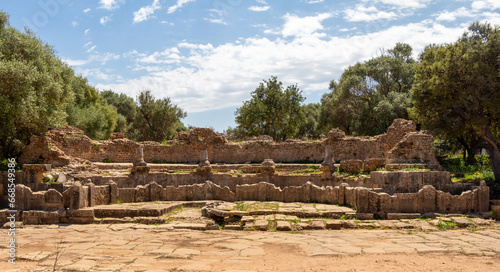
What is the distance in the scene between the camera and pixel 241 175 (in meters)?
16.1

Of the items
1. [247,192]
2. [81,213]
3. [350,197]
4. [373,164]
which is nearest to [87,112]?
[81,213]

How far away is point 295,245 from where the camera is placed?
7652 mm

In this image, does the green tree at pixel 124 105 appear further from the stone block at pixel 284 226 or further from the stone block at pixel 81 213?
the stone block at pixel 284 226

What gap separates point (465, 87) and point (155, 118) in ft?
95.1

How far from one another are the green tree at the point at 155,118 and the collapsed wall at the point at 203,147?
617 inches

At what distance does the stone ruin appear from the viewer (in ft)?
36.3

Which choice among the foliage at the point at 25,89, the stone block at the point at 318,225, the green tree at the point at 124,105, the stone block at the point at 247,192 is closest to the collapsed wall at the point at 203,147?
the foliage at the point at 25,89

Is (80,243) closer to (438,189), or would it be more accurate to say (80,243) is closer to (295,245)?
(295,245)

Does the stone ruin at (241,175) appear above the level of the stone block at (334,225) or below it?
above

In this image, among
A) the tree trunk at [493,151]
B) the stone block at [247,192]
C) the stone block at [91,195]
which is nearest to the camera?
the stone block at [91,195]

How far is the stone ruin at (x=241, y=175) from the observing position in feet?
36.3

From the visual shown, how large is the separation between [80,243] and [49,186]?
228 inches

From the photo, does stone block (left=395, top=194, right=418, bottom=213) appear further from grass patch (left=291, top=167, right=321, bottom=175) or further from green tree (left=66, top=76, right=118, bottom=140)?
green tree (left=66, top=76, right=118, bottom=140)

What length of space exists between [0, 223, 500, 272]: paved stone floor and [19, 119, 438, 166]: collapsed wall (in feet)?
31.6
